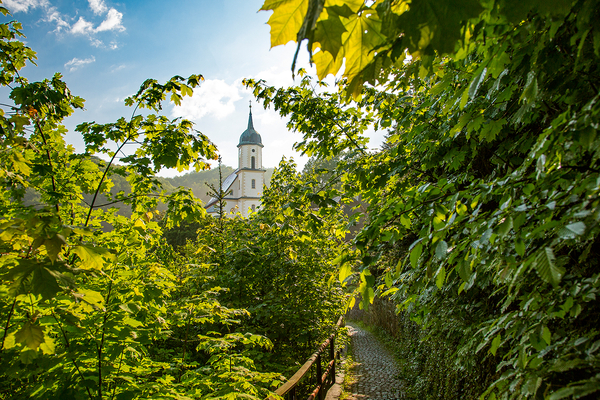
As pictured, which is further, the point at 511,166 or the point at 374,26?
the point at 511,166

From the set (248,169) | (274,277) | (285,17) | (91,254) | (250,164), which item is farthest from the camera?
(250,164)

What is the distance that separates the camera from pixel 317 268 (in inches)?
219

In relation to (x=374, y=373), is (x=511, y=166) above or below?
above

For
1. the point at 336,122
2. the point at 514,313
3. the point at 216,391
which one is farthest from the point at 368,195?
the point at 216,391

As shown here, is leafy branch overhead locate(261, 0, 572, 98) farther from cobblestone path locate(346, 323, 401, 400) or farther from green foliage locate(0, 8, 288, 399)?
cobblestone path locate(346, 323, 401, 400)

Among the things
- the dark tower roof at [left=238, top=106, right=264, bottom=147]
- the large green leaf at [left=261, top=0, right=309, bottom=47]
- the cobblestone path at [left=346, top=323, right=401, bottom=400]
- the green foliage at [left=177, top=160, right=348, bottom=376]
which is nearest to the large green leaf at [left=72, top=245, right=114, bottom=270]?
the large green leaf at [left=261, top=0, right=309, bottom=47]

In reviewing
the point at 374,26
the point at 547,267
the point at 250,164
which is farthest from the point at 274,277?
the point at 250,164

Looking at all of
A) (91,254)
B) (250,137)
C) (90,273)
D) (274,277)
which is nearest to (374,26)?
(91,254)

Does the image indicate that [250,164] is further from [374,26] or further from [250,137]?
[374,26]

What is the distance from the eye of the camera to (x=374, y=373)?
7.46 meters

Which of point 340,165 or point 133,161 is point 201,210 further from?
point 340,165

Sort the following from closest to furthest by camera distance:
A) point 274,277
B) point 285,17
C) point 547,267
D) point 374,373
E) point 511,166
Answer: point 285,17 → point 547,267 → point 511,166 → point 274,277 → point 374,373

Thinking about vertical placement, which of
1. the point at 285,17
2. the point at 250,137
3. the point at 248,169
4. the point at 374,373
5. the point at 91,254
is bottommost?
the point at 374,373

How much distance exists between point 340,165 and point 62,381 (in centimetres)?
291
